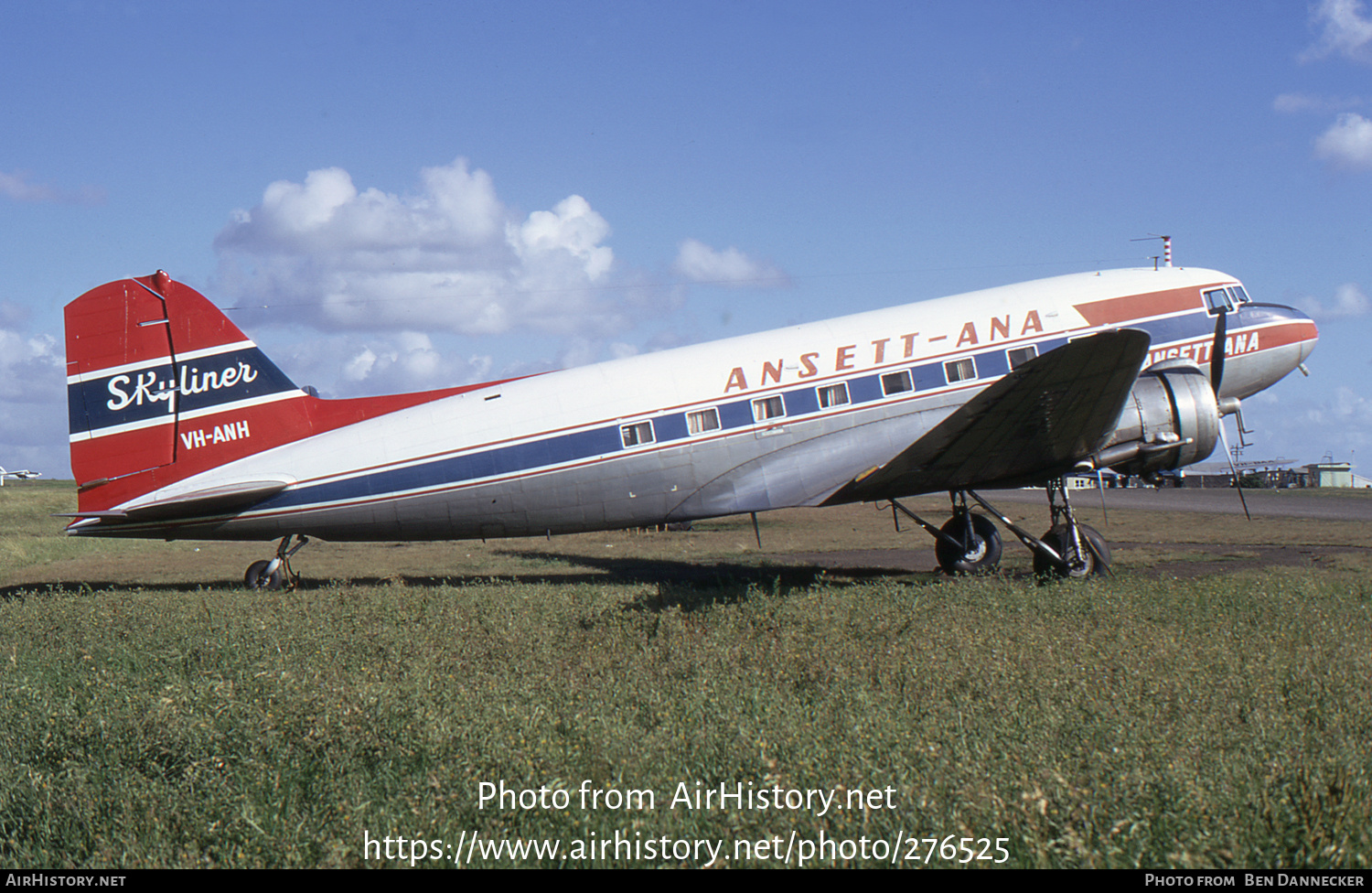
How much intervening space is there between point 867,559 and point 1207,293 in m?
7.89

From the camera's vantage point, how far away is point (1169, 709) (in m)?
6.33

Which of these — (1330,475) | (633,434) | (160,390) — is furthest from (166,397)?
(1330,475)

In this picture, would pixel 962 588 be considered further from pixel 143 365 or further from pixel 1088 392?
pixel 143 365

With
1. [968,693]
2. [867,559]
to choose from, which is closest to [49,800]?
[968,693]

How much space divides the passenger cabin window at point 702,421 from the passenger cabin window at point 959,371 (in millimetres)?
3665

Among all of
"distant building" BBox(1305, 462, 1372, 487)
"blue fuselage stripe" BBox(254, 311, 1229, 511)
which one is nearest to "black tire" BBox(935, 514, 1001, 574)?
"blue fuselage stripe" BBox(254, 311, 1229, 511)

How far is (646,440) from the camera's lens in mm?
13555

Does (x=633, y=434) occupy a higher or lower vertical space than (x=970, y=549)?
higher

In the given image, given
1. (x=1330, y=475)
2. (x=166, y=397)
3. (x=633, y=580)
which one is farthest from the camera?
(x=1330, y=475)

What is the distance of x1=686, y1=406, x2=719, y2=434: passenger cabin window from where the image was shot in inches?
537

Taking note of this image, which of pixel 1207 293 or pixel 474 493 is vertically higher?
pixel 1207 293

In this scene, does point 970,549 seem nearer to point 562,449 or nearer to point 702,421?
point 702,421

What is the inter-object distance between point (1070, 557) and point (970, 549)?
2007 mm

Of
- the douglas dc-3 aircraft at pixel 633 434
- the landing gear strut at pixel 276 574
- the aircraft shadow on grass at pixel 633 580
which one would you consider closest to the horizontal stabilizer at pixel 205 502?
the douglas dc-3 aircraft at pixel 633 434
